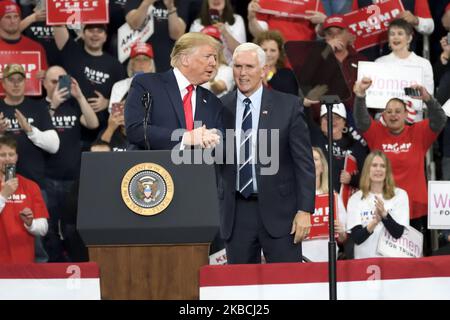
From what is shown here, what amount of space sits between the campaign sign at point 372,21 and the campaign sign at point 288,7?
361mm

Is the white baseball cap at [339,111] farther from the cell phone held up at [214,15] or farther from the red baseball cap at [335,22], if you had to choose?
the cell phone held up at [214,15]

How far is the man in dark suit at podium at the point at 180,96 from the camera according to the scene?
5.17m

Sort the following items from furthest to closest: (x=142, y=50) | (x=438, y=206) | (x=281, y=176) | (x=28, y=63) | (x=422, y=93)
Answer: (x=28, y=63), (x=142, y=50), (x=422, y=93), (x=438, y=206), (x=281, y=176)

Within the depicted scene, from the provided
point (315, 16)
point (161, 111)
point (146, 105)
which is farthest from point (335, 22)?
point (146, 105)

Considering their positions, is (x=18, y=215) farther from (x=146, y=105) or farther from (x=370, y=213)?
(x=146, y=105)

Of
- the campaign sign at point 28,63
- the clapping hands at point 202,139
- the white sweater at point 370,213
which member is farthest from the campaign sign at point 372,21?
the clapping hands at point 202,139

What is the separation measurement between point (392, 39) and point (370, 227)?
6.74ft

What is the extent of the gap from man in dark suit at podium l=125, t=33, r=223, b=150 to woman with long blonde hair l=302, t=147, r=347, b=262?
2.35 meters

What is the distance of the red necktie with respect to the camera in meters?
5.25

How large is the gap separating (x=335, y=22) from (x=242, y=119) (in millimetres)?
3460

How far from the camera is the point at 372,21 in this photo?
30.2 ft

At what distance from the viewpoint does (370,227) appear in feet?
24.9

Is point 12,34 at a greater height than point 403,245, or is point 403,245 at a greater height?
point 12,34
